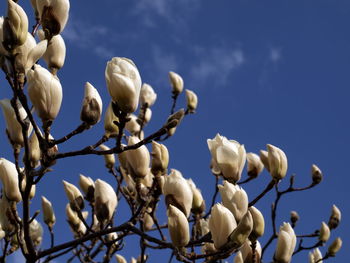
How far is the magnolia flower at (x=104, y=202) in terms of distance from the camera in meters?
2.01

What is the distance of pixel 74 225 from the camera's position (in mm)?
2969

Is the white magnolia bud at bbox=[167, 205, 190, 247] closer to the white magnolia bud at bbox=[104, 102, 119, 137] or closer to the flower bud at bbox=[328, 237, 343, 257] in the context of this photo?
the white magnolia bud at bbox=[104, 102, 119, 137]

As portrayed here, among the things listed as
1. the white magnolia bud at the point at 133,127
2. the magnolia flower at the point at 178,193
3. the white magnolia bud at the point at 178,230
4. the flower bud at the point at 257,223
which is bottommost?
the white magnolia bud at the point at 178,230

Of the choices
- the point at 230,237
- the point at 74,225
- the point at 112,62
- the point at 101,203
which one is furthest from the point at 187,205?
the point at 74,225

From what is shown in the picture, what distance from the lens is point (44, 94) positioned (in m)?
1.50

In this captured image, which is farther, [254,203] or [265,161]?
[265,161]

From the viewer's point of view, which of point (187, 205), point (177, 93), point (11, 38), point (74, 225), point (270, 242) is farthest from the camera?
point (177, 93)

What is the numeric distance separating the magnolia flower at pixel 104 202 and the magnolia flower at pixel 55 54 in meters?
0.52

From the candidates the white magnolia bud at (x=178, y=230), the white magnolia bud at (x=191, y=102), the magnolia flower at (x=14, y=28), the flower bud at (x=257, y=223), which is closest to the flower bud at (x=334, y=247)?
the white magnolia bud at (x=191, y=102)

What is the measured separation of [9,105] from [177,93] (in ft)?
8.07

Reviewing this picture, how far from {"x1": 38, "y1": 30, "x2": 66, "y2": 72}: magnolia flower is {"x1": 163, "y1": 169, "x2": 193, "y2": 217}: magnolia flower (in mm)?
621

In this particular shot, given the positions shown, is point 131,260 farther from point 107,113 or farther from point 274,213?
point 107,113

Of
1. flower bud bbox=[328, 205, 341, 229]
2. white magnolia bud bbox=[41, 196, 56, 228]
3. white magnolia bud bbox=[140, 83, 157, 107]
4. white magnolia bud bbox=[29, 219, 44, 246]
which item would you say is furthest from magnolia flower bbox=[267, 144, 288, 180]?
white magnolia bud bbox=[140, 83, 157, 107]

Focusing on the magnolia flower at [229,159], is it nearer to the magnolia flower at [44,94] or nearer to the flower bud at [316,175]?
the magnolia flower at [44,94]
